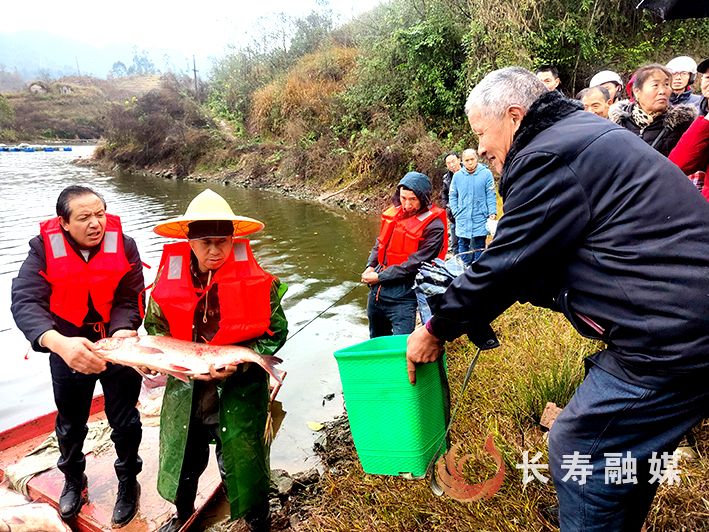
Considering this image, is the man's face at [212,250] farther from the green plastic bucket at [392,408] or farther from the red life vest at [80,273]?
the green plastic bucket at [392,408]

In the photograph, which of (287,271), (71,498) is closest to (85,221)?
(71,498)

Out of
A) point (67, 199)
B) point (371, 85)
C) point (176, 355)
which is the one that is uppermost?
point (371, 85)

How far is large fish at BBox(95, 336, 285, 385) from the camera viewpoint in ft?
9.04

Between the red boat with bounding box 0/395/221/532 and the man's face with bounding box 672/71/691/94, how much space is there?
21.6ft

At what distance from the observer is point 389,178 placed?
706 inches

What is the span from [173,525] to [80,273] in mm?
1911

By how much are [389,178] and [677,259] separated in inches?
651

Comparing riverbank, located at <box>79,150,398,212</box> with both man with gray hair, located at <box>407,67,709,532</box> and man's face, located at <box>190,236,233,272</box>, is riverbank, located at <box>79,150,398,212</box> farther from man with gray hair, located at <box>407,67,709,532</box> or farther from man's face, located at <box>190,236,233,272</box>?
man with gray hair, located at <box>407,67,709,532</box>

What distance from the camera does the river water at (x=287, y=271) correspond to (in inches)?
223

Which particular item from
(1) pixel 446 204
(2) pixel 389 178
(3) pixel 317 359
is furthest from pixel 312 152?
(3) pixel 317 359

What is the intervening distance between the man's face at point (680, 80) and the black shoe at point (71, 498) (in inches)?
288

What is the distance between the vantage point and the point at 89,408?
3420 mm

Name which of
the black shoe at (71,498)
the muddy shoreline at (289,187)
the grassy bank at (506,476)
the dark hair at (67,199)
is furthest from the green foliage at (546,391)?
the muddy shoreline at (289,187)

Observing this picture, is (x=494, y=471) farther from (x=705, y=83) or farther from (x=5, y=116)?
(x=5, y=116)
